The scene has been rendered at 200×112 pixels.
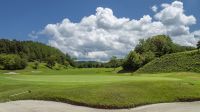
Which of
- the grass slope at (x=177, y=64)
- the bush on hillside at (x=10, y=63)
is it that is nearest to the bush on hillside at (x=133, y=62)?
the grass slope at (x=177, y=64)

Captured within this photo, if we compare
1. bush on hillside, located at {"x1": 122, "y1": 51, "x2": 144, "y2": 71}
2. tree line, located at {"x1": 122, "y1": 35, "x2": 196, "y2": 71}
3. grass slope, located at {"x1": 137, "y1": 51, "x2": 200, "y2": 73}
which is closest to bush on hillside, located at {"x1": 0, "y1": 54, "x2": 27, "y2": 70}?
tree line, located at {"x1": 122, "y1": 35, "x2": 196, "y2": 71}

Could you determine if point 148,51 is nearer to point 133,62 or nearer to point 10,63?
point 133,62

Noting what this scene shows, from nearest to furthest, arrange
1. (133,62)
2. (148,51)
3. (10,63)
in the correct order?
(133,62) → (148,51) → (10,63)

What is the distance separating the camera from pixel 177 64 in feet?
313

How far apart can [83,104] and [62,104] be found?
57.2 inches

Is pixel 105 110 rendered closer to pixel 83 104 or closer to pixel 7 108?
pixel 83 104

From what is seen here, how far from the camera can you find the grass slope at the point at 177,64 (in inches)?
3521

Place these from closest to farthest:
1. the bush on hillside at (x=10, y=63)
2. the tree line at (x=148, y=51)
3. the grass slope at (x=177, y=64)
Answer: the grass slope at (x=177, y=64) < the tree line at (x=148, y=51) < the bush on hillside at (x=10, y=63)

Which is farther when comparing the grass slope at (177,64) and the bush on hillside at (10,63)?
the bush on hillside at (10,63)

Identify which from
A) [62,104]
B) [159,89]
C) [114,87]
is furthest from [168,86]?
[62,104]

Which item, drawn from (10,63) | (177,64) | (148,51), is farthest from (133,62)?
(10,63)

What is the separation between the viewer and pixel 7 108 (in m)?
23.8

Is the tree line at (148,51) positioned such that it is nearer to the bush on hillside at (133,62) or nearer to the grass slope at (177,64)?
the bush on hillside at (133,62)

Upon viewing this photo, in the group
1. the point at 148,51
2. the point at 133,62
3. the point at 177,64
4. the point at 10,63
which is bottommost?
the point at 177,64
